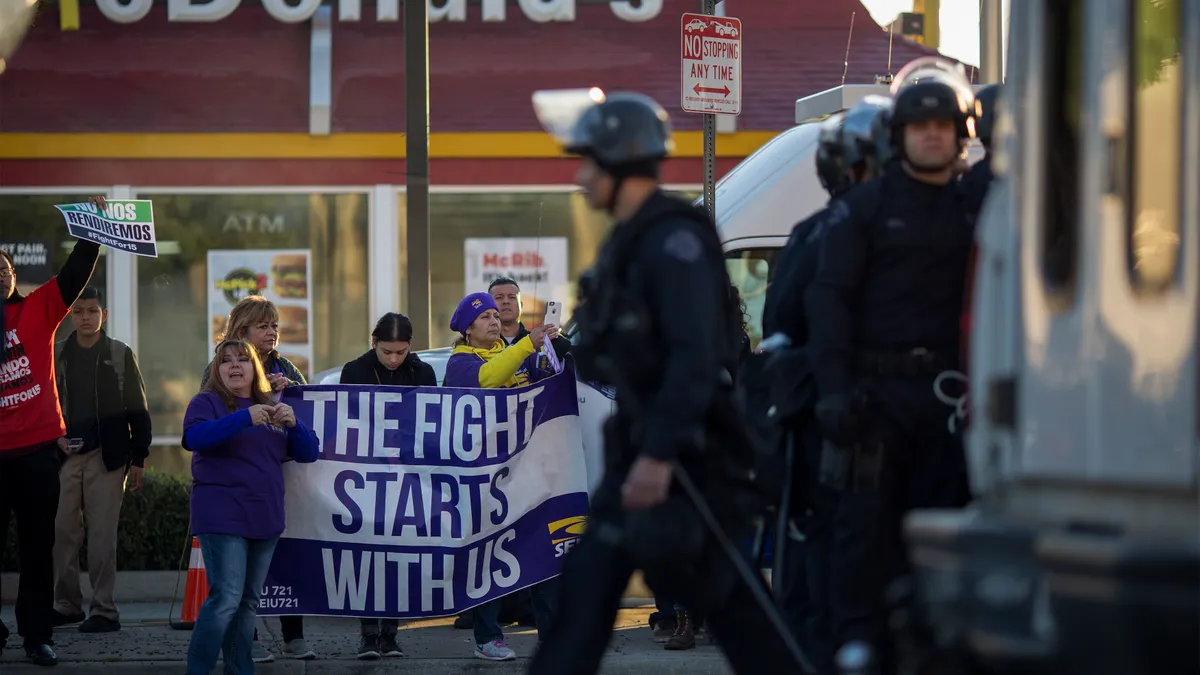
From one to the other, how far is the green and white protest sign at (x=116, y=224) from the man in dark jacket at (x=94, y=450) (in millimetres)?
1173

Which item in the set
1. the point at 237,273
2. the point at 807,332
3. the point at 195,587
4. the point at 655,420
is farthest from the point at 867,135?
the point at 237,273

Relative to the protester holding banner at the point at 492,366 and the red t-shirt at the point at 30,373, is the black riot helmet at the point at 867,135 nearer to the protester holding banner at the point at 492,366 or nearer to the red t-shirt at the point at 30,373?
the protester holding banner at the point at 492,366

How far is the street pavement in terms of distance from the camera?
26.3 feet

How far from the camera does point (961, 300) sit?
5480 mm

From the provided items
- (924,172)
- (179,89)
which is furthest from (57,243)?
(924,172)

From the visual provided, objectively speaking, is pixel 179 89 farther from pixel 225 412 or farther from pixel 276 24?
pixel 225 412

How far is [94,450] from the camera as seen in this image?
966cm

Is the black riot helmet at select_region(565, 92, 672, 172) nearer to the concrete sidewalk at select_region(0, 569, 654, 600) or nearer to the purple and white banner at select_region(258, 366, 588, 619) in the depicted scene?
the purple and white banner at select_region(258, 366, 588, 619)

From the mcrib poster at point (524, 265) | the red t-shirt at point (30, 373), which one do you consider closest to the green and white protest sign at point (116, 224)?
the red t-shirt at point (30, 373)

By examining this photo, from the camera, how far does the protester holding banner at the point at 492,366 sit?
8242 millimetres

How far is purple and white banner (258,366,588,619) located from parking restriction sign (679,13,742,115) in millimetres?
1752

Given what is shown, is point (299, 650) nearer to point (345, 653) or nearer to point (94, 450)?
point (345, 653)

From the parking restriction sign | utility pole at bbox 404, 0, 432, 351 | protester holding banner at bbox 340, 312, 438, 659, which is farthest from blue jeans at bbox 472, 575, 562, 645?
utility pole at bbox 404, 0, 432, 351

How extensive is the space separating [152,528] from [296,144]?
19.6 ft
